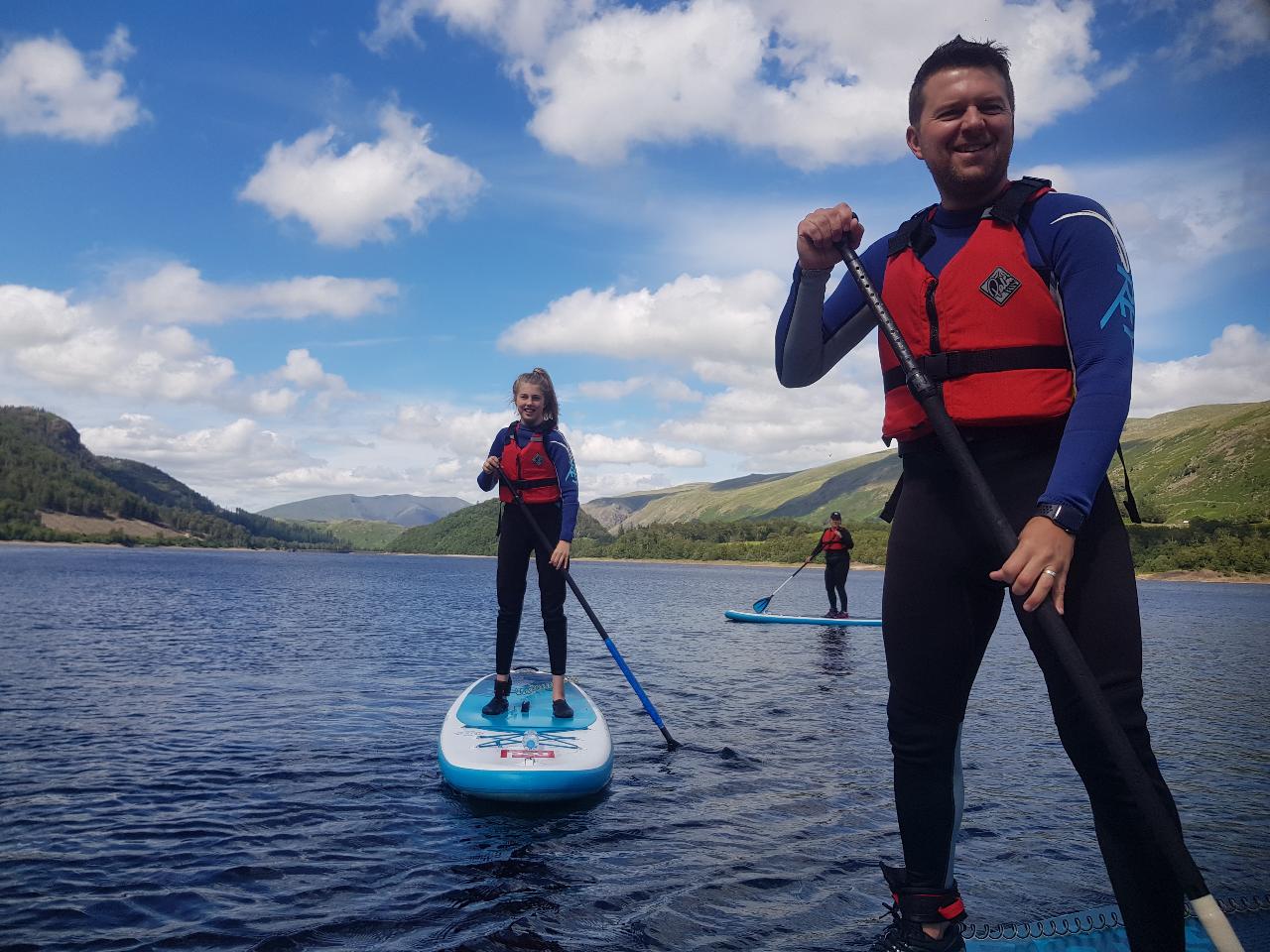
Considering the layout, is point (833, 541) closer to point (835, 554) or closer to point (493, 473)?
point (835, 554)

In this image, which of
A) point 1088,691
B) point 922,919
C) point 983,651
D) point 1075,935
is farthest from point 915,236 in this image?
point 1075,935

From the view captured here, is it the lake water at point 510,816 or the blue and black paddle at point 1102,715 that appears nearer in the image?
Result: the blue and black paddle at point 1102,715

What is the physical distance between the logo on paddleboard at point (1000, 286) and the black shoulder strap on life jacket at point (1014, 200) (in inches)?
8.8

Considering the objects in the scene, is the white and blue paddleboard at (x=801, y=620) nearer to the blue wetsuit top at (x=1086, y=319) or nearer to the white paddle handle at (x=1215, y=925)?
the blue wetsuit top at (x=1086, y=319)

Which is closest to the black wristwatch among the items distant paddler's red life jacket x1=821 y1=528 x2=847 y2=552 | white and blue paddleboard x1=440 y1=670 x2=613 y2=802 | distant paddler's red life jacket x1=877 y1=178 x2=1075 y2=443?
distant paddler's red life jacket x1=877 y1=178 x2=1075 y2=443

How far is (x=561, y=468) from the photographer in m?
9.60

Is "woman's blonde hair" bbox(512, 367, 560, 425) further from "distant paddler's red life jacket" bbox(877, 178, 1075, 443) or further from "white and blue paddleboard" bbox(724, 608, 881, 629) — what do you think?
"white and blue paddleboard" bbox(724, 608, 881, 629)

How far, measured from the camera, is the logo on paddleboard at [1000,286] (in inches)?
119

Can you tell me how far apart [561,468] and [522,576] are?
1.39m

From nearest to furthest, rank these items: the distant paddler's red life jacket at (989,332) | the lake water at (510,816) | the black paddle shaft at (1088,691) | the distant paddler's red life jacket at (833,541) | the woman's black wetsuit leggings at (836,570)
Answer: the black paddle shaft at (1088,691) < the distant paddler's red life jacket at (989,332) < the lake water at (510,816) < the distant paddler's red life jacket at (833,541) < the woman's black wetsuit leggings at (836,570)

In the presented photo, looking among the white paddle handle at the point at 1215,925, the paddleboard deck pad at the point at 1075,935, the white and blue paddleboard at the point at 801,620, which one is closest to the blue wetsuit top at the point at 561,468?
the paddleboard deck pad at the point at 1075,935

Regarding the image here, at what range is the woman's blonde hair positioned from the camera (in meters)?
9.54

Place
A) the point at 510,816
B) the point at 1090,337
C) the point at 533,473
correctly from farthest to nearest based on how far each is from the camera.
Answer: the point at 533,473
the point at 510,816
the point at 1090,337

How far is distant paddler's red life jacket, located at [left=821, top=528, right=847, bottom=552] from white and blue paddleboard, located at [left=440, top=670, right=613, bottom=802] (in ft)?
69.8
